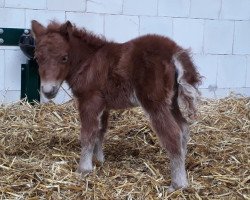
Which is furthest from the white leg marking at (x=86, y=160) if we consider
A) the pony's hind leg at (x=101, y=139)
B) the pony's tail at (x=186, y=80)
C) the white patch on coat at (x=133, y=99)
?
the pony's tail at (x=186, y=80)

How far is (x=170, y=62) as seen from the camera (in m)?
3.41

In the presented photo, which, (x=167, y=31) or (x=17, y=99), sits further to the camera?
(x=167, y=31)

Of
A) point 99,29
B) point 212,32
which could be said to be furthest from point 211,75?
point 99,29

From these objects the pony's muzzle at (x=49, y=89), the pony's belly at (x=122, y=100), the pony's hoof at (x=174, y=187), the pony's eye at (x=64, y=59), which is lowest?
the pony's hoof at (x=174, y=187)

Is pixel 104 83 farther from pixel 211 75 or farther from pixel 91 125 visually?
pixel 211 75

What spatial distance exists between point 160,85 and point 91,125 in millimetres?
588

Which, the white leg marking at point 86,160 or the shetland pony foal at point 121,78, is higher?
the shetland pony foal at point 121,78

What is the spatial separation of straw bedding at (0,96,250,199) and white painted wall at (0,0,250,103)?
0.75m

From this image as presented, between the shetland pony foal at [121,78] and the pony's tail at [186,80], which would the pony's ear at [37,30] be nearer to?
the shetland pony foal at [121,78]

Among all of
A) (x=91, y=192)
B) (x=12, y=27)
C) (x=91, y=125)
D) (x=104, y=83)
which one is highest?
(x=12, y=27)

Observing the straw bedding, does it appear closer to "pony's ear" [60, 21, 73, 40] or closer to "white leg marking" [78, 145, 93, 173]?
"white leg marking" [78, 145, 93, 173]

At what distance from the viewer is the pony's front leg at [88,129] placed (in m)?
3.51

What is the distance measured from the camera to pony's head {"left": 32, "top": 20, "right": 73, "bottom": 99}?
11.1 ft

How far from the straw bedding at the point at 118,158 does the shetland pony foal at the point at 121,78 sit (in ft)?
0.60
